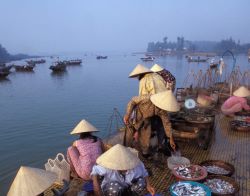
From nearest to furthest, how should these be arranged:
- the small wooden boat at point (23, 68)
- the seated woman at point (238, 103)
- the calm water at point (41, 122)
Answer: the seated woman at point (238, 103) → the calm water at point (41, 122) → the small wooden boat at point (23, 68)

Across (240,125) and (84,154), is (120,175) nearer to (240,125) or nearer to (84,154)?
(84,154)

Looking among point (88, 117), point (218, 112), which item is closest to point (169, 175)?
point (218, 112)

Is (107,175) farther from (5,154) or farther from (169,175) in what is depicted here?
(5,154)

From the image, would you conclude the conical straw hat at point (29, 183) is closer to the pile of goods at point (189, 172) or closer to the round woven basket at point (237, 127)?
the pile of goods at point (189, 172)

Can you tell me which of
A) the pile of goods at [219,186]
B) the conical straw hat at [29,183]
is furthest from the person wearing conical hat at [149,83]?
the conical straw hat at [29,183]

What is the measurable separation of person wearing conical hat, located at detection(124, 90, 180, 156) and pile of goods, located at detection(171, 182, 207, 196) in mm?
804

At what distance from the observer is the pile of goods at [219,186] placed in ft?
9.91

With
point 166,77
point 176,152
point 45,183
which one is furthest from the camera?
point 166,77

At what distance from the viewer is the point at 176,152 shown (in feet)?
13.3

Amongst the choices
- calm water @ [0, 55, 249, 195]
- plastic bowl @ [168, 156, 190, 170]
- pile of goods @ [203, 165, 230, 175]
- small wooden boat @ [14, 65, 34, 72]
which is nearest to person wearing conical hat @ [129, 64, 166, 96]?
plastic bowl @ [168, 156, 190, 170]

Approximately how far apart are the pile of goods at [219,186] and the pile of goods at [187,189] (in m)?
0.24

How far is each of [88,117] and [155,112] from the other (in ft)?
24.3

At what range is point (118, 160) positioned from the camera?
8.21ft

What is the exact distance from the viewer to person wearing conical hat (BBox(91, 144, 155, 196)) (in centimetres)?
250
